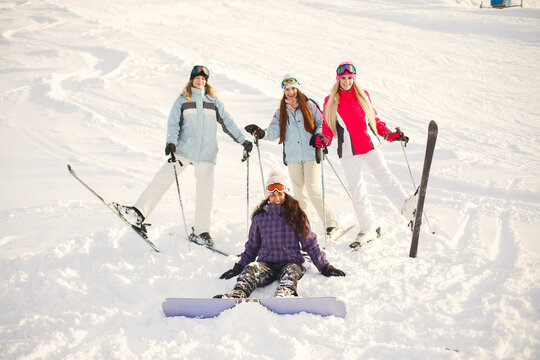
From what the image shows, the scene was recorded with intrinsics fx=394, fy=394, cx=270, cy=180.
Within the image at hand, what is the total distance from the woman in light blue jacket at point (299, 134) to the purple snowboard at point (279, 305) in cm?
167

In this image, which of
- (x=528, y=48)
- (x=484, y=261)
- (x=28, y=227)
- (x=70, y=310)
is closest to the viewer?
(x=70, y=310)

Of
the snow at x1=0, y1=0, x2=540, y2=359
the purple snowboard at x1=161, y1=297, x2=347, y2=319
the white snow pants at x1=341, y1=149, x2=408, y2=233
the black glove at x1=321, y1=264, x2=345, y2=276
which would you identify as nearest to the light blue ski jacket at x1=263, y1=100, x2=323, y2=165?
the white snow pants at x1=341, y1=149, x2=408, y2=233

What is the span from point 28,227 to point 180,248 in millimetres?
2136

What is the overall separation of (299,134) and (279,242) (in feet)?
4.56

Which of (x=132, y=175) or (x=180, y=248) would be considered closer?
(x=180, y=248)

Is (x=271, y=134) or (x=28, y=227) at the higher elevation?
(x=271, y=134)

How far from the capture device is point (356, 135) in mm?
4312

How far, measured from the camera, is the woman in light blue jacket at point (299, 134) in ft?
14.5

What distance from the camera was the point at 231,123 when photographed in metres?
4.75

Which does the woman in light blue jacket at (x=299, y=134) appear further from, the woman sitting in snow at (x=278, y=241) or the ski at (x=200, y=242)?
the ski at (x=200, y=242)

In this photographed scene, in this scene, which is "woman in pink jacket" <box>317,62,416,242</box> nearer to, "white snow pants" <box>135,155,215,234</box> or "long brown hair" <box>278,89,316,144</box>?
"long brown hair" <box>278,89,316,144</box>

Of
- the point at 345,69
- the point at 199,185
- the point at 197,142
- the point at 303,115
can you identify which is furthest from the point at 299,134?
the point at 199,185

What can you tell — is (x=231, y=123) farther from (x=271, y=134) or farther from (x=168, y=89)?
(x=168, y=89)

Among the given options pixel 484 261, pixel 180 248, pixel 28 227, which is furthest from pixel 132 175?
pixel 484 261
